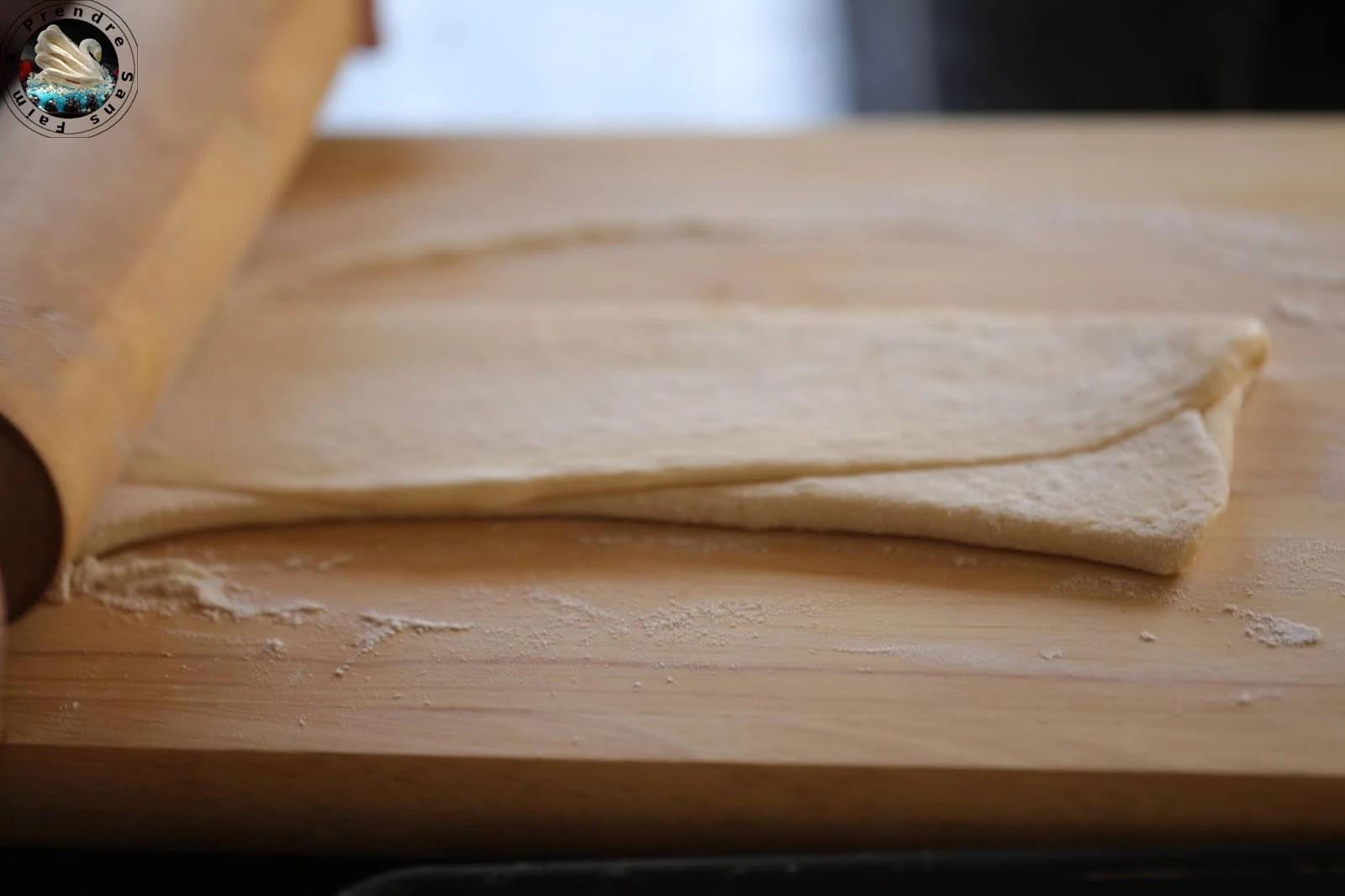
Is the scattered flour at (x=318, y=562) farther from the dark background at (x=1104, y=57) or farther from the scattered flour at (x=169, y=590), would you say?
the dark background at (x=1104, y=57)

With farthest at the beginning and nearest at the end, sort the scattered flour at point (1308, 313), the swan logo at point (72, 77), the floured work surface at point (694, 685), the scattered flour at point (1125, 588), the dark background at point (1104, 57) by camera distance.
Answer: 1. the dark background at point (1104, 57)
2. the scattered flour at point (1308, 313)
3. the swan logo at point (72, 77)
4. the scattered flour at point (1125, 588)
5. the floured work surface at point (694, 685)

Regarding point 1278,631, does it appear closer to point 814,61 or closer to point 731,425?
point 731,425

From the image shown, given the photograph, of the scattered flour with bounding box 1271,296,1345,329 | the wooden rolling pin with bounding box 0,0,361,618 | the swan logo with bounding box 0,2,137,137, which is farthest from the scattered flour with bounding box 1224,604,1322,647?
the swan logo with bounding box 0,2,137,137

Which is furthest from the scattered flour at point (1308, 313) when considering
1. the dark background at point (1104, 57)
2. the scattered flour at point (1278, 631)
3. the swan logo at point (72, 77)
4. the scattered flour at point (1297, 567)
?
the swan logo at point (72, 77)

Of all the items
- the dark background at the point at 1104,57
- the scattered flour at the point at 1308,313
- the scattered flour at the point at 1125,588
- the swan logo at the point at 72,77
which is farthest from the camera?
the dark background at the point at 1104,57

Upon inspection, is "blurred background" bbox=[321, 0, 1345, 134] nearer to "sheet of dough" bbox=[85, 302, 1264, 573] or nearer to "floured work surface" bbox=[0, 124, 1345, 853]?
"sheet of dough" bbox=[85, 302, 1264, 573]

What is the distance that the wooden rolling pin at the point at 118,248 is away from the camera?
1.01m

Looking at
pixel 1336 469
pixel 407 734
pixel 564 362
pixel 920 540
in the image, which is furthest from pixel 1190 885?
pixel 564 362

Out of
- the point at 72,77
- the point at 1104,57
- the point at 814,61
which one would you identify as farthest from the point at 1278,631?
the point at 814,61

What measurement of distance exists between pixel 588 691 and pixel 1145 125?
3.90 ft

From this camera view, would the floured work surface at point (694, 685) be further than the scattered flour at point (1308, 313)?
No

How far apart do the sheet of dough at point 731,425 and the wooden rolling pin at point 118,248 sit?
11cm

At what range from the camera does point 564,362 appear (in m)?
1.28

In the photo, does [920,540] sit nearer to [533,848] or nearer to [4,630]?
[533,848]
